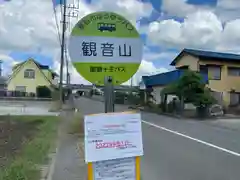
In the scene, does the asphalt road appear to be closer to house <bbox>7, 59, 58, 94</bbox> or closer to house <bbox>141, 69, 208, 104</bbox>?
house <bbox>141, 69, 208, 104</bbox>

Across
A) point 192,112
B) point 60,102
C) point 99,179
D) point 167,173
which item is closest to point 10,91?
point 60,102

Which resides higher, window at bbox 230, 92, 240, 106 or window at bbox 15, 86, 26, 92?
window at bbox 15, 86, 26, 92

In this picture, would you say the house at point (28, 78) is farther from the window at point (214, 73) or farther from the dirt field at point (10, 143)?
the dirt field at point (10, 143)

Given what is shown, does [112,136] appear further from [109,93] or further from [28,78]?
[28,78]

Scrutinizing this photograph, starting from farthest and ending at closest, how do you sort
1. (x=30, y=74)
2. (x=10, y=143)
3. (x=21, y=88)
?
(x=21, y=88) < (x=30, y=74) < (x=10, y=143)

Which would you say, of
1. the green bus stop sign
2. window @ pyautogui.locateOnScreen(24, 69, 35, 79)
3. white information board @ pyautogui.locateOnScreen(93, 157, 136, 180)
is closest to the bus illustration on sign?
the green bus stop sign

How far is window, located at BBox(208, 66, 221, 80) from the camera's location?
3903 centimetres

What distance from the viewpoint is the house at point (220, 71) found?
127 ft

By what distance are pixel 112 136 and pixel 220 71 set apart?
1448 inches

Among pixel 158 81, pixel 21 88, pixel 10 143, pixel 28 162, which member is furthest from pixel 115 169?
pixel 21 88

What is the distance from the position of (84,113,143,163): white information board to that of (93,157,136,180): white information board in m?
0.07

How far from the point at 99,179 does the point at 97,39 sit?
1.56 meters

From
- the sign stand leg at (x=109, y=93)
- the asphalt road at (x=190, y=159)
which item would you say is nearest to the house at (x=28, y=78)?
the asphalt road at (x=190, y=159)

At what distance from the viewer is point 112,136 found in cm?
422
